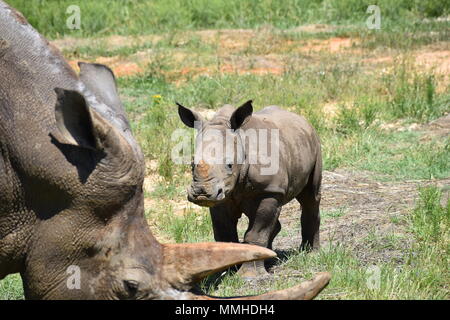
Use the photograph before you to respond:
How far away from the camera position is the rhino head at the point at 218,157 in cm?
608

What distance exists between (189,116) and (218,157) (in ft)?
2.19

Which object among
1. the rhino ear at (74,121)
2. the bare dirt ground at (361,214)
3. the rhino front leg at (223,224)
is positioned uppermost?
the rhino ear at (74,121)

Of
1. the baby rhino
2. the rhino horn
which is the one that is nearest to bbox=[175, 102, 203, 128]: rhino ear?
the baby rhino

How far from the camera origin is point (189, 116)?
6.78 m

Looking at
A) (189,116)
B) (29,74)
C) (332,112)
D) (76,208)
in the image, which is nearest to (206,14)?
(332,112)

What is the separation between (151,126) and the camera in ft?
37.3

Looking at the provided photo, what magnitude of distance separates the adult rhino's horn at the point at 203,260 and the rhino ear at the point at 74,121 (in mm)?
669

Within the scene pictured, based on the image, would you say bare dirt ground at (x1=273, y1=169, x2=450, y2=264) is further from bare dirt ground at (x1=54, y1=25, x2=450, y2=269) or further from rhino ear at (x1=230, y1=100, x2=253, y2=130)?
rhino ear at (x1=230, y1=100, x2=253, y2=130)

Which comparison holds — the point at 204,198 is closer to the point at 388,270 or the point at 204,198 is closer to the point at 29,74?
the point at 388,270

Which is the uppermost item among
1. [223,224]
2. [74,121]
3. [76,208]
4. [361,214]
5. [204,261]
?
[74,121]

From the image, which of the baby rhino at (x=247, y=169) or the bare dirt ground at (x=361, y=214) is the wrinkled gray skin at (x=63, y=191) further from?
the bare dirt ground at (x=361, y=214)

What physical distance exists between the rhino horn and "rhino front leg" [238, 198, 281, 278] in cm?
218

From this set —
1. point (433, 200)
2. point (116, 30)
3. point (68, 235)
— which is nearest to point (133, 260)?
point (68, 235)

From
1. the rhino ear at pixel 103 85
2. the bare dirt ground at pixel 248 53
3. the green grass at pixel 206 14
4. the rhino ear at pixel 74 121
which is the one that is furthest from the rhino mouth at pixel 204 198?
the green grass at pixel 206 14
